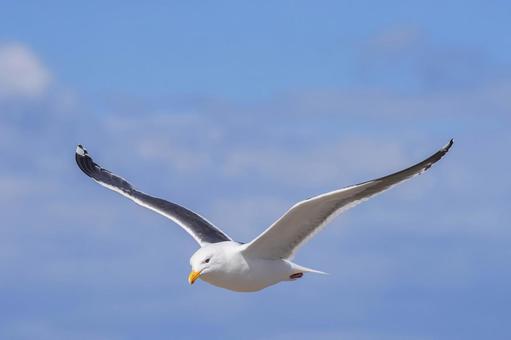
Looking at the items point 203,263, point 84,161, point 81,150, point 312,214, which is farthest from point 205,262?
point 81,150

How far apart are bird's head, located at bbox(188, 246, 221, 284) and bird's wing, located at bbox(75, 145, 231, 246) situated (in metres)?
1.83

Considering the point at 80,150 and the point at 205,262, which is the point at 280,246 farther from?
the point at 80,150

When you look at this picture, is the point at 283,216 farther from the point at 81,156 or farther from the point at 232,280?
the point at 81,156

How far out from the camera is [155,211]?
20000 millimetres

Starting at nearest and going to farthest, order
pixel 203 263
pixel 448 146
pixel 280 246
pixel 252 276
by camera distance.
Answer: pixel 448 146
pixel 203 263
pixel 252 276
pixel 280 246

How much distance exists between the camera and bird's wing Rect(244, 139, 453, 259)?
1533cm

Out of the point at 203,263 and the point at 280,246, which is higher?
the point at 280,246

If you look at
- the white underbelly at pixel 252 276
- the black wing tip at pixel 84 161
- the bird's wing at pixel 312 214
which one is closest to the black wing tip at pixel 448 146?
the bird's wing at pixel 312 214

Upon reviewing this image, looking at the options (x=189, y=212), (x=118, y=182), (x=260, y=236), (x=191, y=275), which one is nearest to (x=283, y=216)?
(x=260, y=236)

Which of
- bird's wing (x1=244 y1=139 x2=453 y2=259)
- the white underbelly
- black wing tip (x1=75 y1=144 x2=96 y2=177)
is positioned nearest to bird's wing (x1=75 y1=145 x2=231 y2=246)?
black wing tip (x1=75 y1=144 x2=96 y2=177)

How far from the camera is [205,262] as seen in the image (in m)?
16.3

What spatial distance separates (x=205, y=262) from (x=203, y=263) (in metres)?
0.04

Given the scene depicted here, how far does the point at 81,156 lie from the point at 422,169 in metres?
10.1

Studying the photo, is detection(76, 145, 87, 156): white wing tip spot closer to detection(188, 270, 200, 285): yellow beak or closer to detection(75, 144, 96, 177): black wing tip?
detection(75, 144, 96, 177): black wing tip
